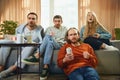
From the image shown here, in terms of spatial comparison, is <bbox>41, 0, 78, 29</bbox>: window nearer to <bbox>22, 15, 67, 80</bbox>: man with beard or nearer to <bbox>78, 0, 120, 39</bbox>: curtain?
<bbox>78, 0, 120, 39</bbox>: curtain

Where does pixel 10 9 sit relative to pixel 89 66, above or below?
above

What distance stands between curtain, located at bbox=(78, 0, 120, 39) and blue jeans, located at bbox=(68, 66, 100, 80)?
402 centimetres

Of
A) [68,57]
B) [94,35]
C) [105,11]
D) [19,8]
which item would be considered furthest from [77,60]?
[19,8]

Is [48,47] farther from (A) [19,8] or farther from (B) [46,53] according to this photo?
(A) [19,8]

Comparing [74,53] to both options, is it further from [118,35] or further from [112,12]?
[112,12]

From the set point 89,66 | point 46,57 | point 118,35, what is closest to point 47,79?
point 46,57

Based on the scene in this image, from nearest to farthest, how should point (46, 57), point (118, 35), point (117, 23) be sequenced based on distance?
point (46, 57) < point (118, 35) < point (117, 23)

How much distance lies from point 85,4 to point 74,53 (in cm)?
400

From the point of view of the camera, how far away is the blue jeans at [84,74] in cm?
257

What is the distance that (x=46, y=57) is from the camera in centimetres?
300

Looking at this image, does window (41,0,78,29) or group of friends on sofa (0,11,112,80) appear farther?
window (41,0,78,29)

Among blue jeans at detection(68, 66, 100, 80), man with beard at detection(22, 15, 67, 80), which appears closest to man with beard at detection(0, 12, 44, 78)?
man with beard at detection(22, 15, 67, 80)

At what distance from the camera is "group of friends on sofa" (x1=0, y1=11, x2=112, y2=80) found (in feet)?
8.72

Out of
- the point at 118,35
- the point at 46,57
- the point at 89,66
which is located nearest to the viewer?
the point at 89,66
